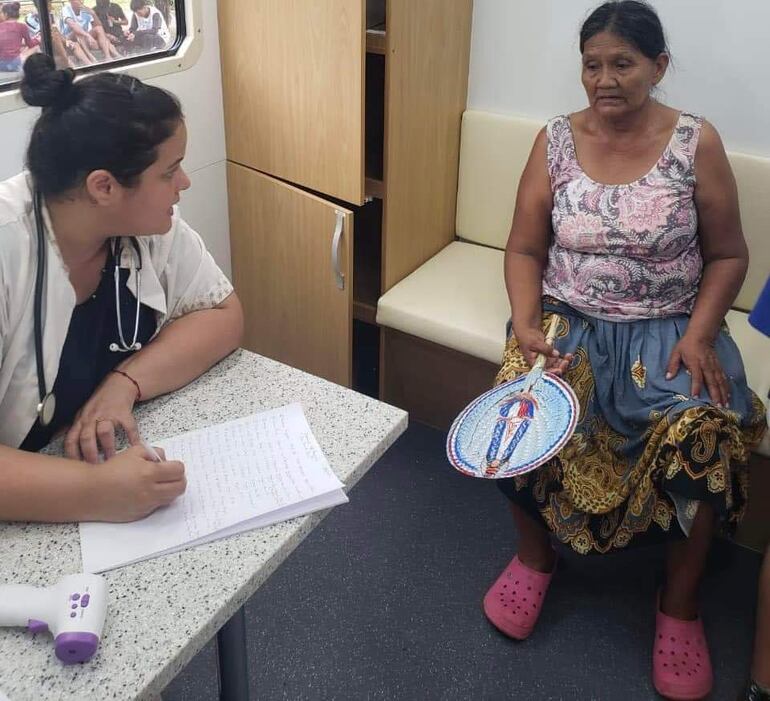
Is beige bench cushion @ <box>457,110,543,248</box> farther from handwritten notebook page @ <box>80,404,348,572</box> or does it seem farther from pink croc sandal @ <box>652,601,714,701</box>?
handwritten notebook page @ <box>80,404,348,572</box>

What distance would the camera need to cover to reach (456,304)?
2510 millimetres

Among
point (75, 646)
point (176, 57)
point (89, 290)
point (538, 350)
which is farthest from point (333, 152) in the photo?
point (75, 646)

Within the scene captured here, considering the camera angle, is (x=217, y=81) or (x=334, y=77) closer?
(x=334, y=77)

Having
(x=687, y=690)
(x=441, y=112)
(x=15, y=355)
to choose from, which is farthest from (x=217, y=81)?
(x=687, y=690)

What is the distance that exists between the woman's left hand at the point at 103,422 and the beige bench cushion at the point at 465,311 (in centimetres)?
121

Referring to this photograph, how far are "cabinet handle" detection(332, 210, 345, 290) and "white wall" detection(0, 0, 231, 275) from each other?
572 mm

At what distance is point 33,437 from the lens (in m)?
1.33

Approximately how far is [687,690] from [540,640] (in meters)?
0.36

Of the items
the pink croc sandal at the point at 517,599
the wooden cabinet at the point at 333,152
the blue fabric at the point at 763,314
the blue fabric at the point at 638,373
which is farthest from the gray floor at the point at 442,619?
the blue fabric at the point at 763,314

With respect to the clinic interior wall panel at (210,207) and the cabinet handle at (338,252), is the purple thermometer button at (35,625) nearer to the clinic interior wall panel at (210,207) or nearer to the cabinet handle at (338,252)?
the cabinet handle at (338,252)

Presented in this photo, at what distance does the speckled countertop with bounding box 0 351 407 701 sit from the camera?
3.02ft

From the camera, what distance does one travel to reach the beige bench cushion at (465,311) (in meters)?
2.30

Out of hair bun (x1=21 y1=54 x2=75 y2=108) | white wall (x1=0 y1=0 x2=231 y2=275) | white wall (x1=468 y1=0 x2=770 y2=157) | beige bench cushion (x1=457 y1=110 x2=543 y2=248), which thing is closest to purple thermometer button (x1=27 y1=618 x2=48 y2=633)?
hair bun (x1=21 y1=54 x2=75 y2=108)

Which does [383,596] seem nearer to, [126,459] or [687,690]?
[687,690]
